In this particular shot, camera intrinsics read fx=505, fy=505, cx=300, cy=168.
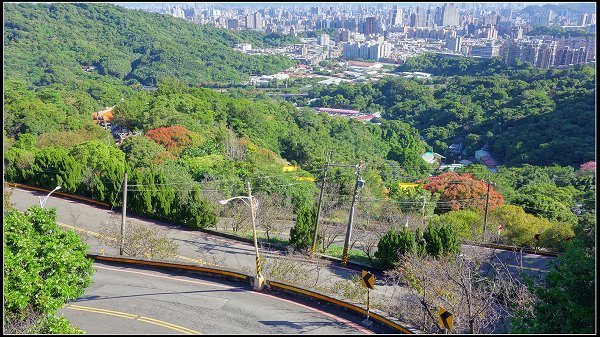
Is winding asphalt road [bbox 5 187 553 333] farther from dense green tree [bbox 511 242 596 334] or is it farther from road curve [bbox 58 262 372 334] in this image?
dense green tree [bbox 511 242 596 334]

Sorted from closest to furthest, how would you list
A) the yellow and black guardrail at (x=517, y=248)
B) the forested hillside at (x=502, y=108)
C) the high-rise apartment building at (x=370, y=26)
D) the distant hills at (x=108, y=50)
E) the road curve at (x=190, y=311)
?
the road curve at (x=190, y=311) < the yellow and black guardrail at (x=517, y=248) < the forested hillside at (x=502, y=108) < the distant hills at (x=108, y=50) < the high-rise apartment building at (x=370, y=26)

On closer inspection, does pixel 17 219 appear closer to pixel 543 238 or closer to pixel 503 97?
pixel 543 238

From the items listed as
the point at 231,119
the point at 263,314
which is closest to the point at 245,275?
the point at 263,314

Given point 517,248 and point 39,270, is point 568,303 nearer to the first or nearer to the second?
point 39,270

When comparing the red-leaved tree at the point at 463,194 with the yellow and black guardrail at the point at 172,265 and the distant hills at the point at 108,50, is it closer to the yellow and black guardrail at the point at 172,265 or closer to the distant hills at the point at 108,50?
the yellow and black guardrail at the point at 172,265

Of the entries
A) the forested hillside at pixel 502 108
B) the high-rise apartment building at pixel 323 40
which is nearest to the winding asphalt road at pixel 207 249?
the forested hillside at pixel 502 108

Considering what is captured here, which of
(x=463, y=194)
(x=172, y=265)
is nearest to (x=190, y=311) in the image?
(x=172, y=265)
